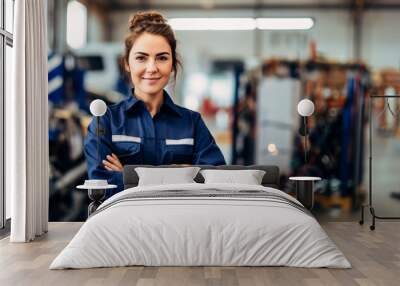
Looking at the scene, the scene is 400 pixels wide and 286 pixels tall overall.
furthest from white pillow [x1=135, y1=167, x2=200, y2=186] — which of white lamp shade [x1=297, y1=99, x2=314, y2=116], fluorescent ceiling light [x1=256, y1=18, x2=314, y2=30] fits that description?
fluorescent ceiling light [x1=256, y1=18, x2=314, y2=30]

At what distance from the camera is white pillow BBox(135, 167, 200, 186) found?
6145mm

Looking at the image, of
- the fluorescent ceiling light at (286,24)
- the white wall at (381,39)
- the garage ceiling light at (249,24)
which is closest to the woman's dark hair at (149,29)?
the garage ceiling light at (249,24)

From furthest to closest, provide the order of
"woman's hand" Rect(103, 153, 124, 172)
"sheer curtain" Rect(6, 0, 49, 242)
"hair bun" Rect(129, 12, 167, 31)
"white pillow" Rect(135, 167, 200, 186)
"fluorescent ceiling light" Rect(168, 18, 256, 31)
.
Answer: "fluorescent ceiling light" Rect(168, 18, 256, 31)
"hair bun" Rect(129, 12, 167, 31)
"woman's hand" Rect(103, 153, 124, 172)
"white pillow" Rect(135, 167, 200, 186)
"sheer curtain" Rect(6, 0, 49, 242)

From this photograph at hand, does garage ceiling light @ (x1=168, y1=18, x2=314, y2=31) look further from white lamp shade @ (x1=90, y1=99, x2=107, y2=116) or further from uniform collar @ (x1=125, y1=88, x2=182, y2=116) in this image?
white lamp shade @ (x1=90, y1=99, x2=107, y2=116)

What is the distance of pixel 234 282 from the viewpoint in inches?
156

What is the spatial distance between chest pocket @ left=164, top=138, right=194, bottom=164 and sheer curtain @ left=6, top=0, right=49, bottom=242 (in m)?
1.33

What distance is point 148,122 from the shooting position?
22.3 ft

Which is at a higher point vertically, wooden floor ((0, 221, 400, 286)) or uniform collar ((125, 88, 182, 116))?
uniform collar ((125, 88, 182, 116))

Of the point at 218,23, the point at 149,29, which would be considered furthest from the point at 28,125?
the point at 218,23

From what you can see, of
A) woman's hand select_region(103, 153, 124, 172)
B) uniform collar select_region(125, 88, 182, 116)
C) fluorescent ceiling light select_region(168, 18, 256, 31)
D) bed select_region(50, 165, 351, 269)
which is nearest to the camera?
bed select_region(50, 165, 351, 269)

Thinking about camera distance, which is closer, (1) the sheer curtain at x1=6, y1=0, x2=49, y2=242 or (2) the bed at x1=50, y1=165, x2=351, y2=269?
(2) the bed at x1=50, y1=165, x2=351, y2=269

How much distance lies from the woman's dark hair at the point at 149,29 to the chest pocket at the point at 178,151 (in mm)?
797

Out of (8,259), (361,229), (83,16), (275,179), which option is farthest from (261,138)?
(8,259)

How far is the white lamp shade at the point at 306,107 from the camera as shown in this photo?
6.80 meters
